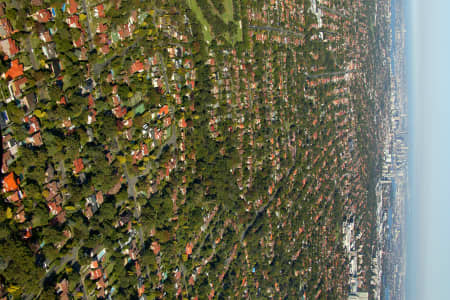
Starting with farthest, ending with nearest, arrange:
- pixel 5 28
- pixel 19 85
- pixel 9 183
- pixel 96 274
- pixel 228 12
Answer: pixel 228 12, pixel 96 274, pixel 19 85, pixel 5 28, pixel 9 183

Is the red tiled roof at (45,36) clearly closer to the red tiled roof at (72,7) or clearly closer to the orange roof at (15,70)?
the orange roof at (15,70)

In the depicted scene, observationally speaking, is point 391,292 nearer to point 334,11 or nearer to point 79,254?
point 334,11

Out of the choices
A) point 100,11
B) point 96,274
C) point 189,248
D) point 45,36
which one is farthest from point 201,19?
point 96,274

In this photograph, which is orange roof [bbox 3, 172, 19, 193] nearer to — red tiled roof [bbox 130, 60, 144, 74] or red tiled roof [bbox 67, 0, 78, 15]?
red tiled roof [bbox 67, 0, 78, 15]

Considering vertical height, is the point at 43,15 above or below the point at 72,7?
below

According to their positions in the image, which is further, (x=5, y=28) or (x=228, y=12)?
(x=228, y=12)

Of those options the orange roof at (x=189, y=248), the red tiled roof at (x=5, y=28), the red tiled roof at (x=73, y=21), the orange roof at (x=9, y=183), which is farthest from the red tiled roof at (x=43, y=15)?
the orange roof at (x=189, y=248)

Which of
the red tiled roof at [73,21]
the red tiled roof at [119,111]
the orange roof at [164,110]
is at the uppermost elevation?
the red tiled roof at [73,21]

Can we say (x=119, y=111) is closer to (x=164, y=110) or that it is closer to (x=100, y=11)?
(x=164, y=110)
